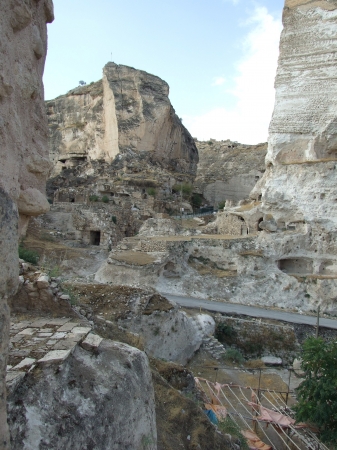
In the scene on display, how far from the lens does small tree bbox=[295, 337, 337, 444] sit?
8.36m

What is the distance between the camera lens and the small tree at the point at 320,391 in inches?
329

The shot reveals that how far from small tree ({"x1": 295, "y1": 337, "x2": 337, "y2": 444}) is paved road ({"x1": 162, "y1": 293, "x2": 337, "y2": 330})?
234 inches

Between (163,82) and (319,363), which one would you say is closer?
(319,363)

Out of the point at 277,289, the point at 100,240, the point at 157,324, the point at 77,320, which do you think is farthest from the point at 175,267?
the point at 77,320

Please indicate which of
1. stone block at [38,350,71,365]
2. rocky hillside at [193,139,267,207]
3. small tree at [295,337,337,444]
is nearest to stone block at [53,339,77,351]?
stone block at [38,350,71,365]

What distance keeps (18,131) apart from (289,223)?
1981cm

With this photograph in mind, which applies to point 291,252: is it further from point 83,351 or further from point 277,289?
point 83,351

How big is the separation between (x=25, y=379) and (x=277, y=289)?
51.5 feet

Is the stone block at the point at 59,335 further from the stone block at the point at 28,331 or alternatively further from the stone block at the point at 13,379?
the stone block at the point at 13,379

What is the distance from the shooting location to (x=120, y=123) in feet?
138

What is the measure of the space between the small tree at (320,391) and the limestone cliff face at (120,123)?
35497 millimetres

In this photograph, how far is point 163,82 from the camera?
44.1 metres

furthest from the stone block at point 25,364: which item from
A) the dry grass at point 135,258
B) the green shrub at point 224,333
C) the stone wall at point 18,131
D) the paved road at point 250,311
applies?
the dry grass at point 135,258

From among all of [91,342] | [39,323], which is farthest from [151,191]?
[91,342]
